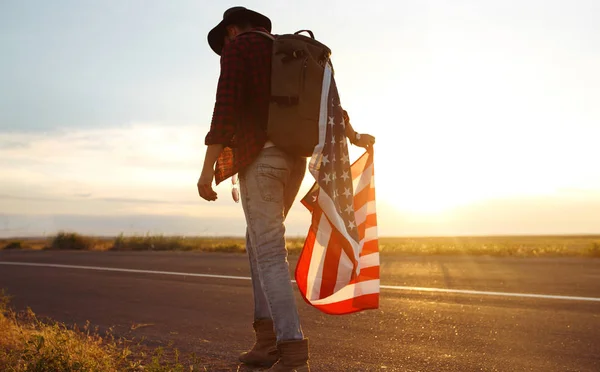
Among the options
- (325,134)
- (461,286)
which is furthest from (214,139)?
(461,286)

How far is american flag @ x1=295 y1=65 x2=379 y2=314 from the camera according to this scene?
12.3 ft

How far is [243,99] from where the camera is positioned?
3.62 metres

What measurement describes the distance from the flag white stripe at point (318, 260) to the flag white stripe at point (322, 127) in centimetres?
44

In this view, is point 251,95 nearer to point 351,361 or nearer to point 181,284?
point 351,361

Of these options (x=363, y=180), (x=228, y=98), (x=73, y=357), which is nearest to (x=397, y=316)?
(x=363, y=180)

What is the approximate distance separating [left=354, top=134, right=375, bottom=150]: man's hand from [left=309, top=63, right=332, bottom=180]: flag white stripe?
0.96m

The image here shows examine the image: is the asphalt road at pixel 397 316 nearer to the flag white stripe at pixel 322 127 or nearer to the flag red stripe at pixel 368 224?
the flag red stripe at pixel 368 224

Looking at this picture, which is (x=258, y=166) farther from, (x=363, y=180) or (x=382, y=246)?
Answer: (x=382, y=246)

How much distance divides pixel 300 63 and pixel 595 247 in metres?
12.1

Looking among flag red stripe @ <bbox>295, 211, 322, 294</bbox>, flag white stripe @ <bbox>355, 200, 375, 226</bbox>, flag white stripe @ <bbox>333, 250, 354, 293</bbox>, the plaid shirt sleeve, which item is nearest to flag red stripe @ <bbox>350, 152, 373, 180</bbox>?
flag white stripe @ <bbox>355, 200, 375, 226</bbox>

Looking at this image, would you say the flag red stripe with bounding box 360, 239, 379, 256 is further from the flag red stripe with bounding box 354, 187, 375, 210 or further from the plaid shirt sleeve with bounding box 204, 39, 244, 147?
the plaid shirt sleeve with bounding box 204, 39, 244, 147

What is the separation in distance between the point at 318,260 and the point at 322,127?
0.99 m

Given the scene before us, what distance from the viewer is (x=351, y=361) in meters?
4.45

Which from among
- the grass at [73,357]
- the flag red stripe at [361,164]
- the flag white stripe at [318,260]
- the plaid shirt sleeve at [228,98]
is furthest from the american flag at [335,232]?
the grass at [73,357]
